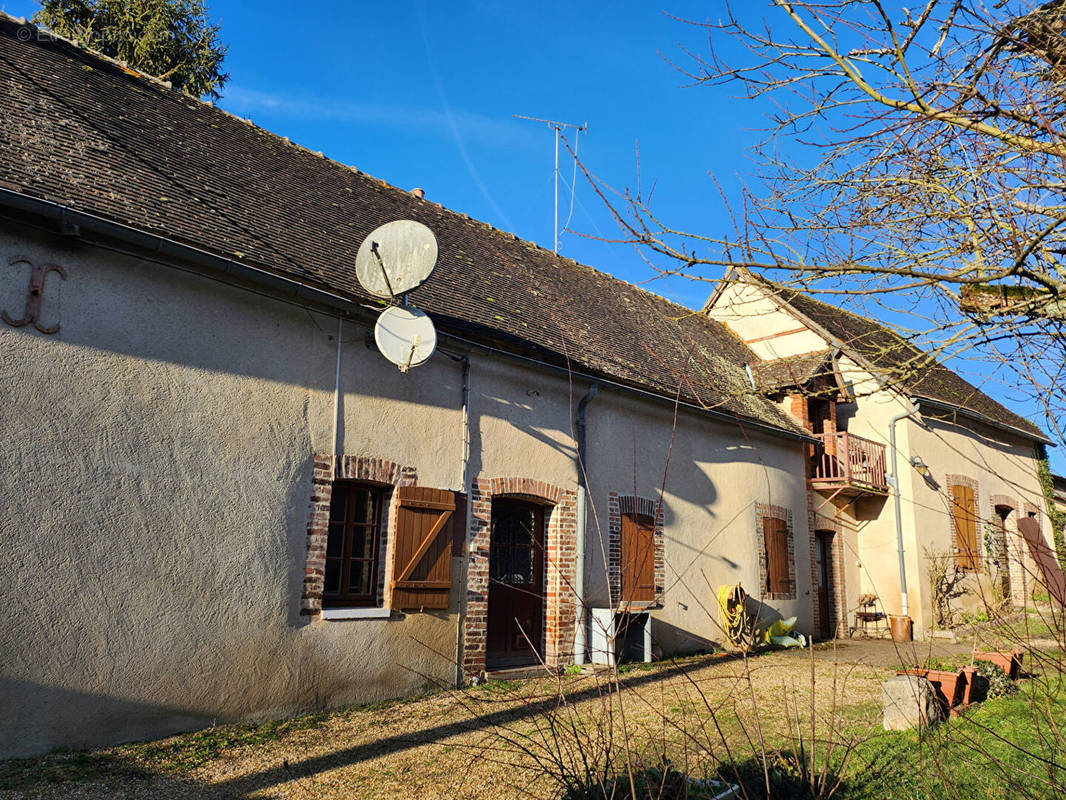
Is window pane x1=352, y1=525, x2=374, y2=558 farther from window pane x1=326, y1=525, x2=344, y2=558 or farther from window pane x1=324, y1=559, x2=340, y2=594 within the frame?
window pane x1=324, y1=559, x2=340, y2=594

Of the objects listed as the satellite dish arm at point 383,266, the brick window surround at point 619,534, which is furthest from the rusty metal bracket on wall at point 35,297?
the brick window surround at point 619,534

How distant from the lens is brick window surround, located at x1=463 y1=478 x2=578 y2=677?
328 inches

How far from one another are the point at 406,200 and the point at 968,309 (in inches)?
349

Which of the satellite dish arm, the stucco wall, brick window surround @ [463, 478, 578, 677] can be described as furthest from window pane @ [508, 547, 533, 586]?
the satellite dish arm

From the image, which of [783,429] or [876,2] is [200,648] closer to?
[876,2]

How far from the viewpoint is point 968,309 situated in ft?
13.9

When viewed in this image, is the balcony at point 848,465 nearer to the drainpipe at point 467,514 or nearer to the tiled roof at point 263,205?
the tiled roof at point 263,205

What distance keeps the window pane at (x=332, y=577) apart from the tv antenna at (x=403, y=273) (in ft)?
6.56

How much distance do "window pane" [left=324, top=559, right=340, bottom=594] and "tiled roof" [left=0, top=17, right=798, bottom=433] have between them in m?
2.62

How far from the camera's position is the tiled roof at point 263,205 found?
673cm

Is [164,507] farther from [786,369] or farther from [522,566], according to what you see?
[786,369]

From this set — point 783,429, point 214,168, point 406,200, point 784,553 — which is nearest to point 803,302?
point 783,429

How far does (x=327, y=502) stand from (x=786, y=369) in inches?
411

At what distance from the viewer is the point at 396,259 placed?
25.5 feet
